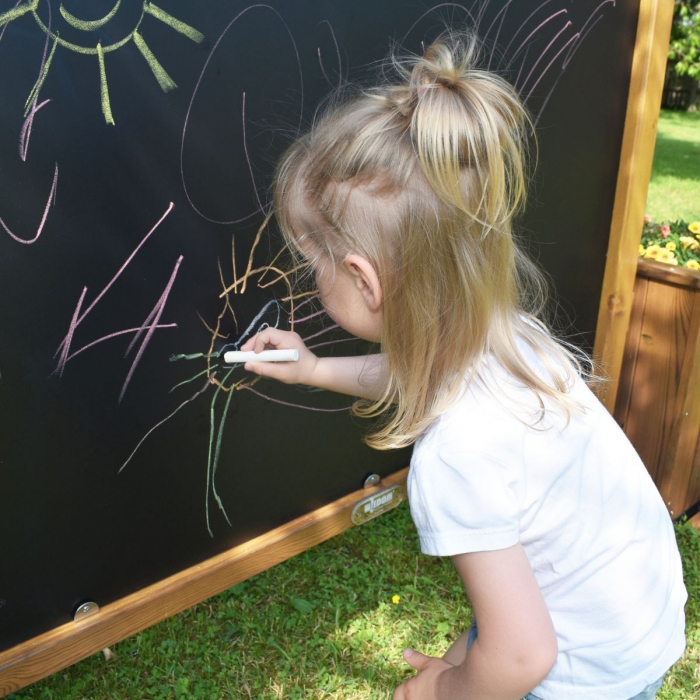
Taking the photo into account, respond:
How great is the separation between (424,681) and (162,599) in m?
0.70

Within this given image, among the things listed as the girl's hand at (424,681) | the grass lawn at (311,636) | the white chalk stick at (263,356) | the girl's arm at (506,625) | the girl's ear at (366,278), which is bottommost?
the grass lawn at (311,636)

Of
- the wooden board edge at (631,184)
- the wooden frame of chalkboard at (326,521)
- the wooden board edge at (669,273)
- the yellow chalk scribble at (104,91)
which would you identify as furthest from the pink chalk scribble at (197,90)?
the wooden board edge at (669,273)

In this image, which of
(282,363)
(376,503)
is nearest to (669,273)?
(376,503)

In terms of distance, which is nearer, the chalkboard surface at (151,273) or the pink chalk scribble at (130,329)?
the chalkboard surface at (151,273)

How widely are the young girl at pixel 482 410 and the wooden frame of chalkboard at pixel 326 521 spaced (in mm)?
651

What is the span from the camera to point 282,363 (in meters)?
1.37

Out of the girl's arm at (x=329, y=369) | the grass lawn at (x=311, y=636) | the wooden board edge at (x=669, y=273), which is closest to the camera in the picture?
the girl's arm at (x=329, y=369)

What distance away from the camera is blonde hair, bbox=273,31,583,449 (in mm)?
945

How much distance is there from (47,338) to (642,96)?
159cm

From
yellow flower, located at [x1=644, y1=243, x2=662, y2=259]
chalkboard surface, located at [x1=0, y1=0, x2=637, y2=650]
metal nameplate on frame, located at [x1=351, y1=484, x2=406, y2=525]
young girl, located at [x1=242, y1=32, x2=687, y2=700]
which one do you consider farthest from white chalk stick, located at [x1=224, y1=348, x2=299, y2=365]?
yellow flower, located at [x1=644, y1=243, x2=662, y2=259]

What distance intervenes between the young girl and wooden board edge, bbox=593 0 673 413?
3.68 ft

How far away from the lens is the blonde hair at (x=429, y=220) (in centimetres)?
95

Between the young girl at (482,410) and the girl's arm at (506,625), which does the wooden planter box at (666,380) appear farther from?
the girl's arm at (506,625)

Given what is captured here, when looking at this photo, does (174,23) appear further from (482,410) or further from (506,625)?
(506,625)
